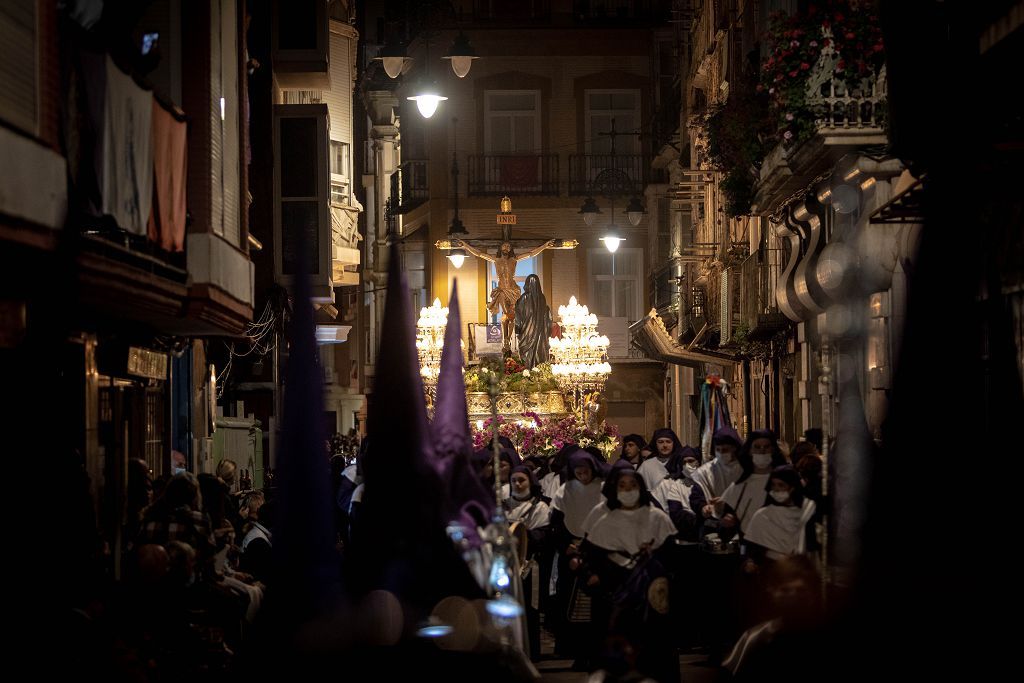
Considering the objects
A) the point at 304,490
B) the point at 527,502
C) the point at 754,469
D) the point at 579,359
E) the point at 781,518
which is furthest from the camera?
the point at 579,359

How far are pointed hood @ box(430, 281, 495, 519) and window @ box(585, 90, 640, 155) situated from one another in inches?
1483

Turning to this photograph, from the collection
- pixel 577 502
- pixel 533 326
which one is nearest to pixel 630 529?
pixel 577 502

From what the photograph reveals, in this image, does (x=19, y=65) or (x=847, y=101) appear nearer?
(x=19, y=65)

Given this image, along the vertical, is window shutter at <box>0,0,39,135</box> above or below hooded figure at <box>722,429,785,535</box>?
above

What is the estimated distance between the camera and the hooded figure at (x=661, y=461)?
20212 mm

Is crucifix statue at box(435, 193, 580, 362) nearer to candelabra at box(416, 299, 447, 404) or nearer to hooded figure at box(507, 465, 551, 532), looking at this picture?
candelabra at box(416, 299, 447, 404)

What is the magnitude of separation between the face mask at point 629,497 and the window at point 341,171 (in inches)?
780

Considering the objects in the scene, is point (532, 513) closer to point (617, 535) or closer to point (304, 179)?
point (617, 535)

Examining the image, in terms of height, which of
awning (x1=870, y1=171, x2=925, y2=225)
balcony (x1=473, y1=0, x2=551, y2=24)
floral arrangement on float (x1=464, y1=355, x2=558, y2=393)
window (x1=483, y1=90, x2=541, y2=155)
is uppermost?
balcony (x1=473, y1=0, x2=551, y2=24)

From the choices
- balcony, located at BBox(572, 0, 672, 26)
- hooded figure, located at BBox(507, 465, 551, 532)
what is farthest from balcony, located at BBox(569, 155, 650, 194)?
hooded figure, located at BBox(507, 465, 551, 532)

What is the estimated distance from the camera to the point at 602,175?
162 feet

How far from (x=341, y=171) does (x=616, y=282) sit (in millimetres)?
17038

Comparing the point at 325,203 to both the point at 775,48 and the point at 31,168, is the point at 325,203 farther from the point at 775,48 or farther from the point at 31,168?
the point at 31,168

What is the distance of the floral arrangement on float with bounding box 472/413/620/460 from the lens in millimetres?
29297
